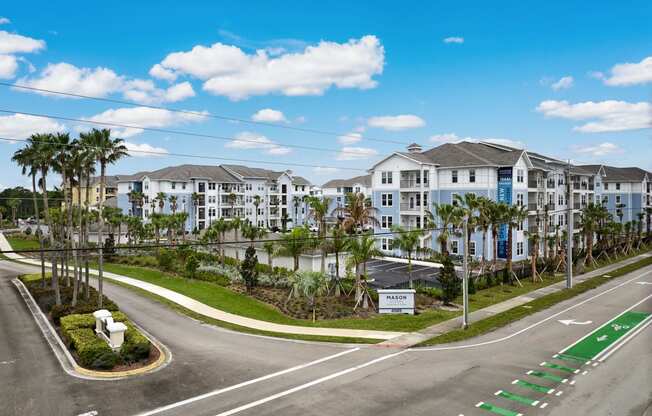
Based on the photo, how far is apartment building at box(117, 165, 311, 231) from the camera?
82.5m

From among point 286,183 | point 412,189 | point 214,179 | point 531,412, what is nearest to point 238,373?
point 531,412

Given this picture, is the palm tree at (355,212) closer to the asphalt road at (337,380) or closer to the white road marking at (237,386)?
the asphalt road at (337,380)

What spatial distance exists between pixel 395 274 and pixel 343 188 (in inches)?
2725

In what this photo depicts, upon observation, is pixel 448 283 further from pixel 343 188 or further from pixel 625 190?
pixel 343 188

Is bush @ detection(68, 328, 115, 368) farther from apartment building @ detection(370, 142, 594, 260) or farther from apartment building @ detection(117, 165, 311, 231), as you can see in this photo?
apartment building @ detection(117, 165, 311, 231)

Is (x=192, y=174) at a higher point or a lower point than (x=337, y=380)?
higher

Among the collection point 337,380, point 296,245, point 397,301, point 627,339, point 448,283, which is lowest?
point 627,339

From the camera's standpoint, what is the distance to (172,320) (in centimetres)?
2823

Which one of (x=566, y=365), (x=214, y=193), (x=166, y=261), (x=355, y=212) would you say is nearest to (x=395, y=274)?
(x=355, y=212)

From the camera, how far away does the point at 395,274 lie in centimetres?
4547

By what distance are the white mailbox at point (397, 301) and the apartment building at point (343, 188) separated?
6908 cm

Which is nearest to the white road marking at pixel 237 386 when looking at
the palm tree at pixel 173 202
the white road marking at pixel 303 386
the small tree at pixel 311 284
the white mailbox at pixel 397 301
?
the white road marking at pixel 303 386

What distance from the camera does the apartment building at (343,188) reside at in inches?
4190

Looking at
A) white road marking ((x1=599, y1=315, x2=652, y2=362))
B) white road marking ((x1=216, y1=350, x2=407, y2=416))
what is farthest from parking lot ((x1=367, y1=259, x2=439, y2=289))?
white road marking ((x1=216, y1=350, x2=407, y2=416))
